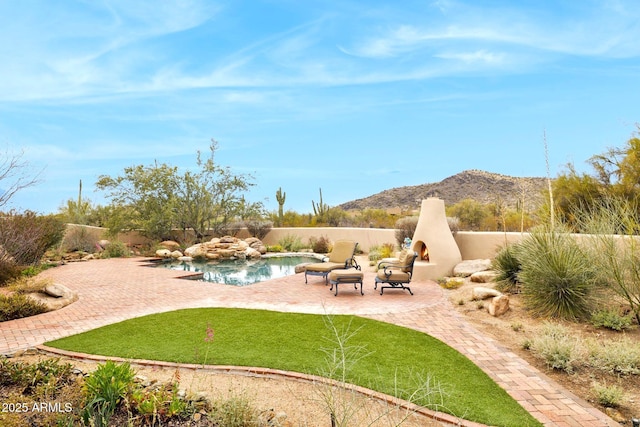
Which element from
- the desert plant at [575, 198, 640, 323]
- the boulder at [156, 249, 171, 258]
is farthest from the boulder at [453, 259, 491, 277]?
the boulder at [156, 249, 171, 258]

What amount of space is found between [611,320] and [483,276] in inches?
132

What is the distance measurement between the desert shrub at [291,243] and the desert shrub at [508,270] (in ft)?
39.8

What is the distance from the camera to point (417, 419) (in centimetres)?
351

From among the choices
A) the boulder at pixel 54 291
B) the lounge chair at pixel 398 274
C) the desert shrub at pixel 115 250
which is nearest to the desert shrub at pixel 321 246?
the desert shrub at pixel 115 250

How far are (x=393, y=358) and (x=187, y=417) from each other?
2607 millimetres

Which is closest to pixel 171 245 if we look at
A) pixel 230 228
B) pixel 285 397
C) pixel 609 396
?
pixel 230 228

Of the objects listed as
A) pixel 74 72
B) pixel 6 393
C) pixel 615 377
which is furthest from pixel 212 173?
pixel 615 377

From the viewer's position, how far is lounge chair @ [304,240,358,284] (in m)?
9.84

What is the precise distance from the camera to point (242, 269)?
567 inches

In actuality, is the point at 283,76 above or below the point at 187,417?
above

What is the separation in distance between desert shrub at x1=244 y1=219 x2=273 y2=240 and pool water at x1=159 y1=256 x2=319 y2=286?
14.5 ft

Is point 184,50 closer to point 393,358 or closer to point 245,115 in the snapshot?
point 245,115

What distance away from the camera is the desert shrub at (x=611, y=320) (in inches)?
235

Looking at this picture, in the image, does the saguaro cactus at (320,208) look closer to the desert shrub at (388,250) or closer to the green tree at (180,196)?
the green tree at (180,196)
